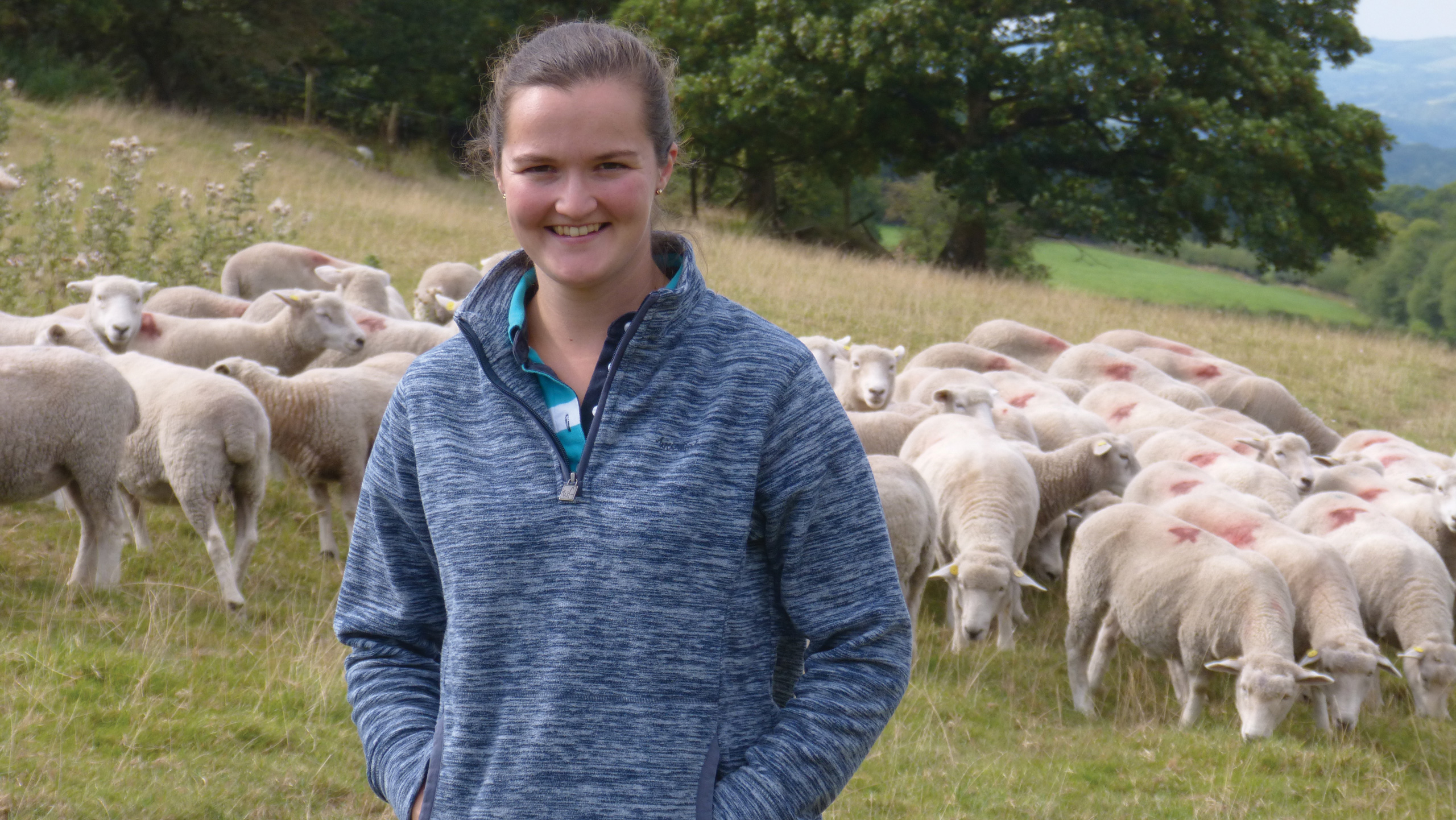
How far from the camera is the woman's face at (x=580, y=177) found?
1.62 m

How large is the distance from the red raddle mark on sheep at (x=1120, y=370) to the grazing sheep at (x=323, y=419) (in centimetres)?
685

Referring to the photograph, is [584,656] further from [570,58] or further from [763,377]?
[570,58]

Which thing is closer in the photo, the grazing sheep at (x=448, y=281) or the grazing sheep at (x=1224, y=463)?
the grazing sheep at (x=1224, y=463)

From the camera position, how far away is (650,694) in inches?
60.5

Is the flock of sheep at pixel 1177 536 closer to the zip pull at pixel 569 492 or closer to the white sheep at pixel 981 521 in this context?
the white sheep at pixel 981 521

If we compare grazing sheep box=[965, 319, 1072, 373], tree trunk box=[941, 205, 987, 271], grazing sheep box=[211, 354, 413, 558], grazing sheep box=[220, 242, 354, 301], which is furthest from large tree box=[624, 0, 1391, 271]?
grazing sheep box=[211, 354, 413, 558]

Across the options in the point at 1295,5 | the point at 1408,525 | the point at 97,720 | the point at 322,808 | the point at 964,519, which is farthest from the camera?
the point at 1295,5

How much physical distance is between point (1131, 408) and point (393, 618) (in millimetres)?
8802

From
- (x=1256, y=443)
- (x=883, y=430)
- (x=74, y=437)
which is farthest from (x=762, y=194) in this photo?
(x=74, y=437)

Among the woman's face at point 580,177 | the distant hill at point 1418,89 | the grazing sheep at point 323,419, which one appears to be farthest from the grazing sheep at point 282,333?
the distant hill at point 1418,89

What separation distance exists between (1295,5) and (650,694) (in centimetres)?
2521

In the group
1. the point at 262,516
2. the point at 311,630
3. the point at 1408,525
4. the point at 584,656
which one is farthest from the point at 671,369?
the point at 1408,525

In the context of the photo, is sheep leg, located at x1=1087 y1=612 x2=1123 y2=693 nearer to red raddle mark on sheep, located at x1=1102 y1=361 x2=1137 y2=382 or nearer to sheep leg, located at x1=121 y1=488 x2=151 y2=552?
sheep leg, located at x1=121 y1=488 x2=151 y2=552

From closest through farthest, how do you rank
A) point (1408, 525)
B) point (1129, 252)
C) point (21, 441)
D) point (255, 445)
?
point (21, 441) → point (255, 445) → point (1408, 525) → point (1129, 252)
